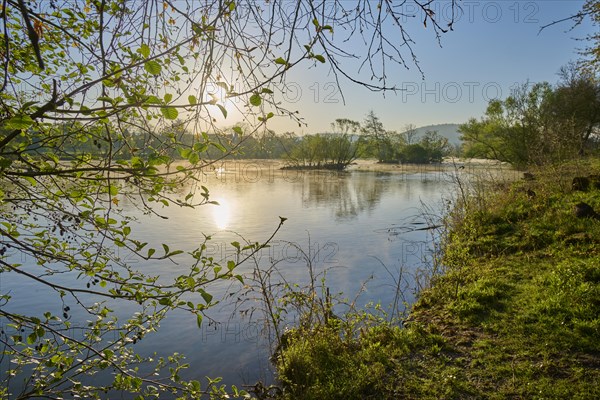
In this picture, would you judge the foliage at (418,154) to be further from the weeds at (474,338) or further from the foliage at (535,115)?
the weeds at (474,338)

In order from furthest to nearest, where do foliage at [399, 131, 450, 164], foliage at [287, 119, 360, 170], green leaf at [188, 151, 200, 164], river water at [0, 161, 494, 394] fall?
foliage at [399, 131, 450, 164] → foliage at [287, 119, 360, 170] → river water at [0, 161, 494, 394] → green leaf at [188, 151, 200, 164]

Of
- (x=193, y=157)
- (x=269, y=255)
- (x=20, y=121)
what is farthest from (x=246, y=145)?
(x=269, y=255)

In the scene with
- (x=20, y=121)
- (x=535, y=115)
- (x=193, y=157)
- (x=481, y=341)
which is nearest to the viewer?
(x=20, y=121)

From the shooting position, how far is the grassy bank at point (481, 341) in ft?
13.0

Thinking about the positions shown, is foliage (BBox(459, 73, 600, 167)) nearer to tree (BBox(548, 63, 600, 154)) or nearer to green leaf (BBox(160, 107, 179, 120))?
tree (BBox(548, 63, 600, 154))

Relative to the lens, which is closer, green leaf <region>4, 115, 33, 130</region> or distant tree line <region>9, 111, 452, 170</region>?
green leaf <region>4, 115, 33, 130</region>

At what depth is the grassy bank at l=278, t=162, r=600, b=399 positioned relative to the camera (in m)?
3.97

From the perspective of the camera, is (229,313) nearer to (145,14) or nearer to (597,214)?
(145,14)

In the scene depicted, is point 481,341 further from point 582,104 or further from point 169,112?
point 582,104

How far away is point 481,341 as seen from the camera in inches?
189

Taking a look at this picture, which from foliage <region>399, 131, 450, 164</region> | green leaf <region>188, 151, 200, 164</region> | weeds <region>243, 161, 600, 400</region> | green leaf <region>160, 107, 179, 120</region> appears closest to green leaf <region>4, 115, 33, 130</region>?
green leaf <region>160, 107, 179, 120</region>

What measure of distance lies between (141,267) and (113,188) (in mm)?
8368

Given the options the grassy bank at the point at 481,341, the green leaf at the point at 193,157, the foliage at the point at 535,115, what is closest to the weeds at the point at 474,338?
the grassy bank at the point at 481,341

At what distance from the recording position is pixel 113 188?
1.87 m
